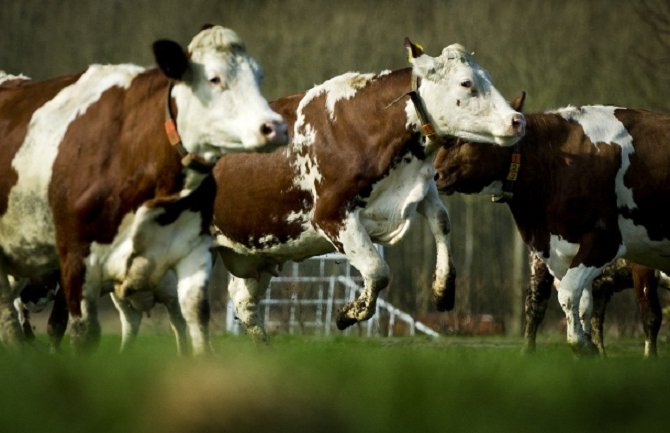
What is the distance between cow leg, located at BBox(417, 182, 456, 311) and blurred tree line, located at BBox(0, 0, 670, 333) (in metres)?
8.51

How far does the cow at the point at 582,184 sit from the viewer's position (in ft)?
39.2

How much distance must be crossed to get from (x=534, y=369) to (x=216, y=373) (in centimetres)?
262

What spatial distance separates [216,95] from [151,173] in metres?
0.54

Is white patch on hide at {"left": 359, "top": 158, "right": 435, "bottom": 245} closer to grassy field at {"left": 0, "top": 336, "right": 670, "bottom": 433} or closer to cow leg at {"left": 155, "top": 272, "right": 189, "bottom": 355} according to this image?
cow leg at {"left": 155, "top": 272, "right": 189, "bottom": 355}

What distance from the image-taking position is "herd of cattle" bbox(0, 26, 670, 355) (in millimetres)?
7836

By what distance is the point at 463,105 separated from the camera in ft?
36.2

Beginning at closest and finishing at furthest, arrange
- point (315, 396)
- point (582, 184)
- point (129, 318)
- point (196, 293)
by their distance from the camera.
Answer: point (315, 396)
point (196, 293)
point (129, 318)
point (582, 184)

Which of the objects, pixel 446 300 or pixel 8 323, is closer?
pixel 8 323

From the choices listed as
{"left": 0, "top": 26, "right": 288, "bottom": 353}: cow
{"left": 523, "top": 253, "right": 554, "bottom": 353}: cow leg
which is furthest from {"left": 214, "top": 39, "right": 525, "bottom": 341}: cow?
{"left": 0, "top": 26, "right": 288, "bottom": 353}: cow

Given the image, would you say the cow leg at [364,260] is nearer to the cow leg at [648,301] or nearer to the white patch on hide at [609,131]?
the white patch on hide at [609,131]

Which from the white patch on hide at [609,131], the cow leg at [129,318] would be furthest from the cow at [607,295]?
the cow leg at [129,318]

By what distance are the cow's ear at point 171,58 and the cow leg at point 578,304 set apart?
15.2 ft

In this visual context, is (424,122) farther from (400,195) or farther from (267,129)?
(267,129)

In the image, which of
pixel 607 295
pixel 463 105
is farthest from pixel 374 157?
pixel 607 295
